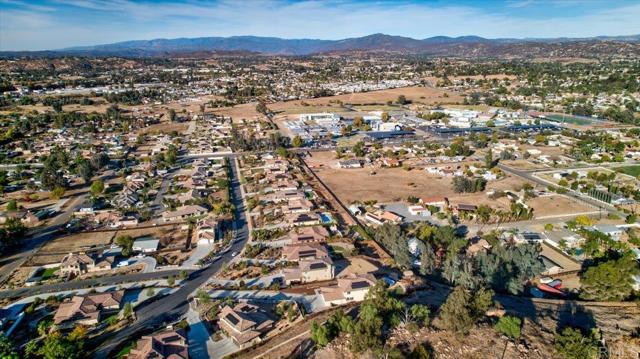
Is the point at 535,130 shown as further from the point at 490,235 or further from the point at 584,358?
the point at 584,358

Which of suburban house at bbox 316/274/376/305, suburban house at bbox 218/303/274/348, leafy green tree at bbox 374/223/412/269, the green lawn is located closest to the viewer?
suburban house at bbox 218/303/274/348

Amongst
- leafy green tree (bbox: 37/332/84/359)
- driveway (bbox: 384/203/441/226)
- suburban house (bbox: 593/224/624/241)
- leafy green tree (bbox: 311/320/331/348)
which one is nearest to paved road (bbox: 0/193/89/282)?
leafy green tree (bbox: 37/332/84/359)

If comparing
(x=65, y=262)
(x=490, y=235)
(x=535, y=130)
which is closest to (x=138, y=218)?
(x=65, y=262)

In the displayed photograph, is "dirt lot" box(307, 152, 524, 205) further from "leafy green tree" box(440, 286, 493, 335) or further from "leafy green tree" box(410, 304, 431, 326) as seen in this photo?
"leafy green tree" box(410, 304, 431, 326)

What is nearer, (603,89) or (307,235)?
(307,235)

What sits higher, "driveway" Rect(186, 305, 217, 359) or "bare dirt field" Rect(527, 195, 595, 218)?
"bare dirt field" Rect(527, 195, 595, 218)
